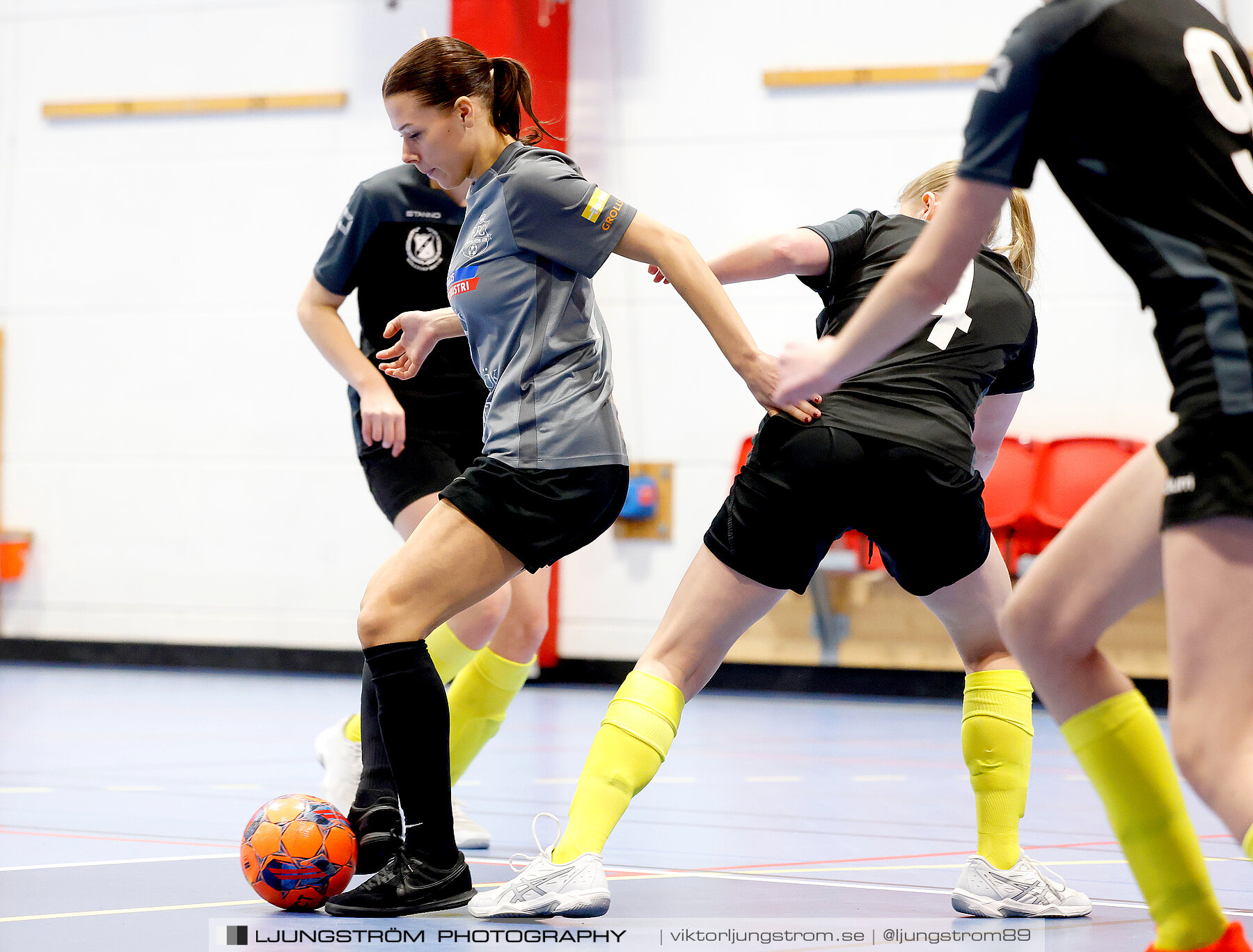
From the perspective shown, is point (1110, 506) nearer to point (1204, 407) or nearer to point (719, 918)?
point (1204, 407)

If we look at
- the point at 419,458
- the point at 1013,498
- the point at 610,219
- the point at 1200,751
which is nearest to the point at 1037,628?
the point at 1200,751

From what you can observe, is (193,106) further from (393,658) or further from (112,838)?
(393,658)

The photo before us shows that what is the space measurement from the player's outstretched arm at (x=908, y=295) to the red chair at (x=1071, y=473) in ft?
18.8

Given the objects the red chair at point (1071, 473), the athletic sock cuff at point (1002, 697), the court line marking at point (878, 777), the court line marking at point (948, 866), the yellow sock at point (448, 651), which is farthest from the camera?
the red chair at point (1071, 473)

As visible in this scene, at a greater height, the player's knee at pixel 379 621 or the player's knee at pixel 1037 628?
the player's knee at pixel 1037 628

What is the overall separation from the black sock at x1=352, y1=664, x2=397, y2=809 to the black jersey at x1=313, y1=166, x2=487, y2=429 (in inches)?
35.0

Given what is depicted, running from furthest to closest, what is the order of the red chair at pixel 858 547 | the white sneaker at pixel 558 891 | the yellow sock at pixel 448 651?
the red chair at pixel 858 547 < the yellow sock at pixel 448 651 < the white sneaker at pixel 558 891

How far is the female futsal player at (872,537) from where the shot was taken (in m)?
2.82

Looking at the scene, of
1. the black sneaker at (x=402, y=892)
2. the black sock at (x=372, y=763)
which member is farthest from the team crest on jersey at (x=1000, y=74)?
the black sock at (x=372, y=763)

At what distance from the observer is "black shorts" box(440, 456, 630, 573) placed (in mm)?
2857

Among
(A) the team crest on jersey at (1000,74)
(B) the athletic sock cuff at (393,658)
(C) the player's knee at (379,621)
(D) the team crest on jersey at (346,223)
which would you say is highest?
(A) the team crest on jersey at (1000,74)

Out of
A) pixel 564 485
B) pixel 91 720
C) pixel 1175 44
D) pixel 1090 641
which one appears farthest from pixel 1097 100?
pixel 91 720

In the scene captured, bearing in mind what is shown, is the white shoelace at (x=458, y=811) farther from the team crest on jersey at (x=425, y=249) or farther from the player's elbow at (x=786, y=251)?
the player's elbow at (x=786, y=251)

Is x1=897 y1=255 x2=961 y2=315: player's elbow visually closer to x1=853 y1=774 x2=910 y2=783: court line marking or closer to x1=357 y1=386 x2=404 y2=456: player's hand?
x1=357 y1=386 x2=404 y2=456: player's hand
